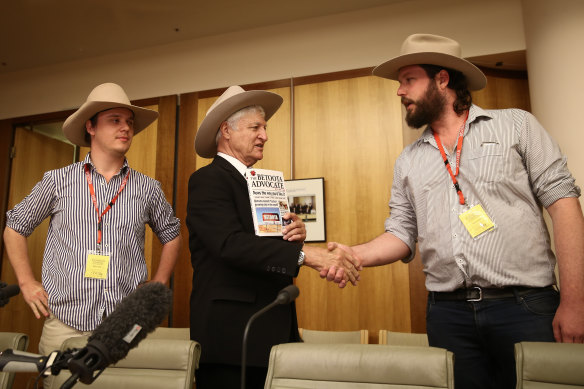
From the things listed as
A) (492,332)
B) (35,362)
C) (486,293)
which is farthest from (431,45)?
(35,362)

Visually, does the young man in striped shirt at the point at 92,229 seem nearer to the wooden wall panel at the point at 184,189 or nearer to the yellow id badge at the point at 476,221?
the yellow id badge at the point at 476,221

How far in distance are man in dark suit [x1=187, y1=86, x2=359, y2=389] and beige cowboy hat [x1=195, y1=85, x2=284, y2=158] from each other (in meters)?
0.21

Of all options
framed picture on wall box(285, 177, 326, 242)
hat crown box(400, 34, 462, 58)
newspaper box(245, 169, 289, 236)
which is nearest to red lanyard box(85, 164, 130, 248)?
newspaper box(245, 169, 289, 236)

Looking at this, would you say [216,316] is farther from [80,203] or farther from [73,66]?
[73,66]

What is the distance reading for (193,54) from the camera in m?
4.96

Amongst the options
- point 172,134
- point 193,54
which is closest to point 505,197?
point 172,134

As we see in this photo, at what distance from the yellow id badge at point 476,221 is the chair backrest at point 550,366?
62cm

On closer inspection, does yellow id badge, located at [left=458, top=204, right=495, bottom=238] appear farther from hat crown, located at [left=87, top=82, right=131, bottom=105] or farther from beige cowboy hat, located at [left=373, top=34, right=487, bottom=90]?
hat crown, located at [left=87, top=82, right=131, bottom=105]

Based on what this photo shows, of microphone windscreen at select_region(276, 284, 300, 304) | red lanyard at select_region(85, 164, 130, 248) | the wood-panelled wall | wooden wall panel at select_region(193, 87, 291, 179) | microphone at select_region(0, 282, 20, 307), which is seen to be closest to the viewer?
microphone at select_region(0, 282, 20, 307)

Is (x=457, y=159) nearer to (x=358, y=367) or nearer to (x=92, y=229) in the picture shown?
(x=358, y=367)

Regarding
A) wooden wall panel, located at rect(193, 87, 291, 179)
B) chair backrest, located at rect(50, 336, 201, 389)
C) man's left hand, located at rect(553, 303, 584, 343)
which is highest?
wooden wall panel, located at rect(193, 87, 291, 179)

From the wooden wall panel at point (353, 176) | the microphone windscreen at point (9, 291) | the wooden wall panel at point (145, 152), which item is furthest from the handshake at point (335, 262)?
the wooden wall panel at point (145, 152)

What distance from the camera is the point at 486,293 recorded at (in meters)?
1.72

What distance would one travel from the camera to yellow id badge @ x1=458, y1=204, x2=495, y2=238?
5.79 feet
